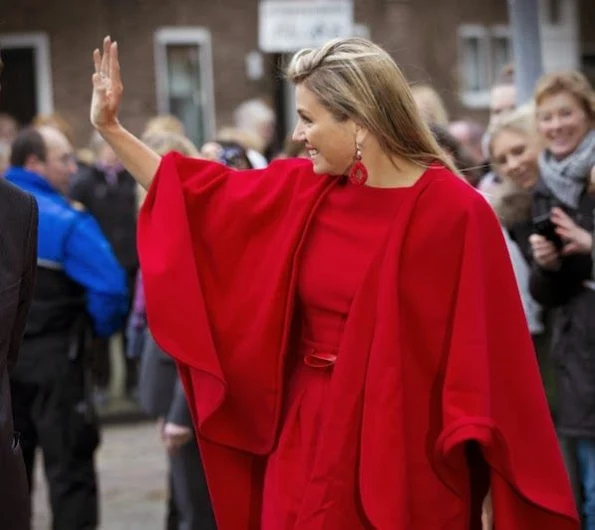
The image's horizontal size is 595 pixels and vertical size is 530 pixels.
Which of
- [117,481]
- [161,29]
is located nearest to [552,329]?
[117,481]

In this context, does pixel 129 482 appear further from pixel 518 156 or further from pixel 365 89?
pixel 365 89

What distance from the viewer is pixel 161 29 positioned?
20438mm

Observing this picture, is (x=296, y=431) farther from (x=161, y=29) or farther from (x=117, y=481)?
(x=161, y=29)

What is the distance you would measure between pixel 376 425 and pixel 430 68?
18860mm

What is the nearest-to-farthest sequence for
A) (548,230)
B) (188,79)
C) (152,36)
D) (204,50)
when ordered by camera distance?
(548,230)
(152,36)
(204,50)
(188,79)

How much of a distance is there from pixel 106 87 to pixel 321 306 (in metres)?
0.93

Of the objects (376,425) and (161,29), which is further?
(161,29)

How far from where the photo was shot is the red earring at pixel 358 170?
4.18 meters

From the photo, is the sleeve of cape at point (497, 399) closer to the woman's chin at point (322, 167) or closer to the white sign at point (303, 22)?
the woman's chin at point (322, 167)

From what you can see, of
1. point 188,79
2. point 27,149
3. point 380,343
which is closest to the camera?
point 380,343

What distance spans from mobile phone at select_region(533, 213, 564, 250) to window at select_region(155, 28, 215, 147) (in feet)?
50.4

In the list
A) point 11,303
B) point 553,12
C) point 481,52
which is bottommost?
point 11,303

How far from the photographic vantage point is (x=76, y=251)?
22.2ft

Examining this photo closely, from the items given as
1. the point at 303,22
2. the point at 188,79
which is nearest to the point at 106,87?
the point at 303,22
